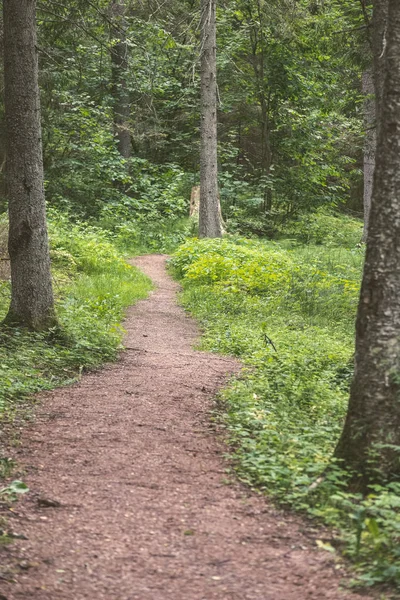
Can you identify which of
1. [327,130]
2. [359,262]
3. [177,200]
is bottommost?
[359,262]

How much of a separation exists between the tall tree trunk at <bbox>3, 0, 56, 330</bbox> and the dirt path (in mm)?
2116

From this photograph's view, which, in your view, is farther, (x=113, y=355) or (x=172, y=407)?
(x=113, y=355)

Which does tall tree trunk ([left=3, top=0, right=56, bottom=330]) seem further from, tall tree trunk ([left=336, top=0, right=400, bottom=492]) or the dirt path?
tall tree trunk ([left=336, top=0, right=400, bottom=492])

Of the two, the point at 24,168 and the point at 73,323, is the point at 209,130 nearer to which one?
the point at 73,323

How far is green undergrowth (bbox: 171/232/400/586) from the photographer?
400 cm

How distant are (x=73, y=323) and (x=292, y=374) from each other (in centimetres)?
369

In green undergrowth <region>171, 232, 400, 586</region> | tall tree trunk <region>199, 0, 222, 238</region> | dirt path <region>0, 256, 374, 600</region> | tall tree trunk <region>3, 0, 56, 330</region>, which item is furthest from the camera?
tall tree trunk <region>199, 0, 222, 238</region>

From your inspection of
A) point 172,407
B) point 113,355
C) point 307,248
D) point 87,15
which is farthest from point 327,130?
point 172,407

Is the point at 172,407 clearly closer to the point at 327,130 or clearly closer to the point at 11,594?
the point at 11,594

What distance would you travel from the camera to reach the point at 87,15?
10.9m

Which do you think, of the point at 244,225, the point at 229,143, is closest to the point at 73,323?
the point at 244,225

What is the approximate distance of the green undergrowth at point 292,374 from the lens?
400 cm

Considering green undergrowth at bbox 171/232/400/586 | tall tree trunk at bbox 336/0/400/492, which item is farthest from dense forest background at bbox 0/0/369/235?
tall tree trunk at bbox 336/0/400/492

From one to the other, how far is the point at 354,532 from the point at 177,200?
20.8 m
